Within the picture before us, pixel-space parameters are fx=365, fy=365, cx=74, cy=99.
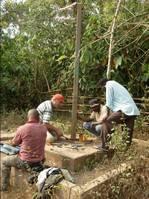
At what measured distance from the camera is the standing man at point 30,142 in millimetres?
6430

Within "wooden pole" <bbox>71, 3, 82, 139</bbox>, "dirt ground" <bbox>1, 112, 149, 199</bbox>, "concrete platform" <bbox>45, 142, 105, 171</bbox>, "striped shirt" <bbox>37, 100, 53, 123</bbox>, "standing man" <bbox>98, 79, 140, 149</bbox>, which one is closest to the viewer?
"dirt ground" <bbox>1, 112, 149, 199</bbox>

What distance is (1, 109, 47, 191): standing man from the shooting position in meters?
6.43

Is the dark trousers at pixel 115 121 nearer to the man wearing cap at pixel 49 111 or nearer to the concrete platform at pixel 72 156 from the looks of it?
the concrete platform at pixel 72 156

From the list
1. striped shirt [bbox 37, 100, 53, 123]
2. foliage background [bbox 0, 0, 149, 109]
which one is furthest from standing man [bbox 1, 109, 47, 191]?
foliage background [bbox 0, 0, 149, 109]

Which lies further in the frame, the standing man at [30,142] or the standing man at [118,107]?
the standing man at [118,107]

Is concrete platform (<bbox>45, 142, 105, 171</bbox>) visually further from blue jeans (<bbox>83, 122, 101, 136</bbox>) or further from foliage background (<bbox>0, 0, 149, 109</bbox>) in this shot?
foliage background (<bbox>0, 0, 149, 109</bbox>)

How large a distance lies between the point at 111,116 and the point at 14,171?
2.14 meters

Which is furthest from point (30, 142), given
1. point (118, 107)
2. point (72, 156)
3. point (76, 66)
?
point (76, 66)

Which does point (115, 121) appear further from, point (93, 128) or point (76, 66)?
point (76, 66)

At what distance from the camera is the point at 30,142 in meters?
6.43

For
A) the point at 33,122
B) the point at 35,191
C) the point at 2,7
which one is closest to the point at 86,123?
the point at 33,122

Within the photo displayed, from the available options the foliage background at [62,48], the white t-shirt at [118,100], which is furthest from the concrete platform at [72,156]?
the foliage background at [62,48]

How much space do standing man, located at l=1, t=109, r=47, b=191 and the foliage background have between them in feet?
9.50

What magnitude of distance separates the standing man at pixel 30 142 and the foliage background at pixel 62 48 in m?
2.90
